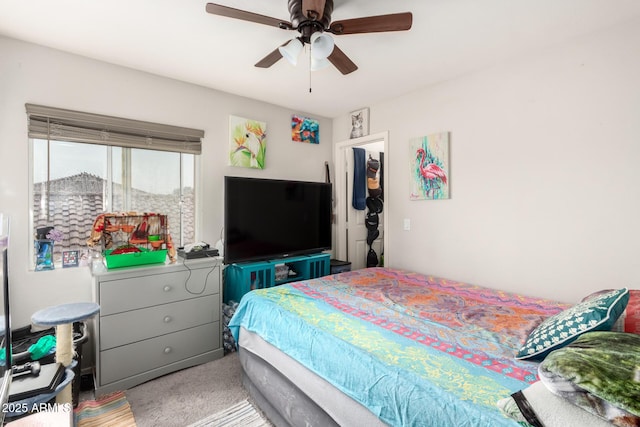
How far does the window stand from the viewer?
2244mm

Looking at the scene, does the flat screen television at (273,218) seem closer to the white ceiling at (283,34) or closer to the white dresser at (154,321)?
the white dresser at (154,321)

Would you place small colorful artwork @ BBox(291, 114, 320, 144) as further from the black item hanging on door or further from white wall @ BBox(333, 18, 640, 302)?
white wall @ BBox(333, 18, 640, 302)

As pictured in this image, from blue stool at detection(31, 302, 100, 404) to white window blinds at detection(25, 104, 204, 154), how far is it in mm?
1363

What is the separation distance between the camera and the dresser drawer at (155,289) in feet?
6.75

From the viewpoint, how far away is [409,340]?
4.43 ft

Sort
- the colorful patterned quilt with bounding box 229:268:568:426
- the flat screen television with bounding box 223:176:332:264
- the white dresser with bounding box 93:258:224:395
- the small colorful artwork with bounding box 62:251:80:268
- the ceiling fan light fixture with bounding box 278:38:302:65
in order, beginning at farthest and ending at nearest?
the flat screen television with bounding box 223:176:332:264 < the small colorful artwork with bounding box 62:251:80:268 < the white dresser with bounding box 93:258:224:395 < the ceiling fan light fixture with bounding box 278:38:302:65 < the colorful patterned quilt with bounding box 229:268:568:426

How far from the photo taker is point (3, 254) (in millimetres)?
926

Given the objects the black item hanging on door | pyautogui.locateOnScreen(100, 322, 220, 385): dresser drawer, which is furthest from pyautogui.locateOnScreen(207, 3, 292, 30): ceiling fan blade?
the black item hanging on door

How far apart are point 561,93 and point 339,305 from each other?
2135 mm

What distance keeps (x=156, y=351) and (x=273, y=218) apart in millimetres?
1468

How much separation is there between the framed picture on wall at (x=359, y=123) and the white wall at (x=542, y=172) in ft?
2.05

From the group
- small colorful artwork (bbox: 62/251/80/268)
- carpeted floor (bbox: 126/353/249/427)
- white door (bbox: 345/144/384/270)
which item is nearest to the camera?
carpeted floor (bbox: 126/353/249/427)

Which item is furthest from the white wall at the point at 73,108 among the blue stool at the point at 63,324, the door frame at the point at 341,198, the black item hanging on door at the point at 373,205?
the black item hanging on door at the point at 373,205

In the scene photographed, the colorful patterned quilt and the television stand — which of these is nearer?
the colorful patterned quilt
